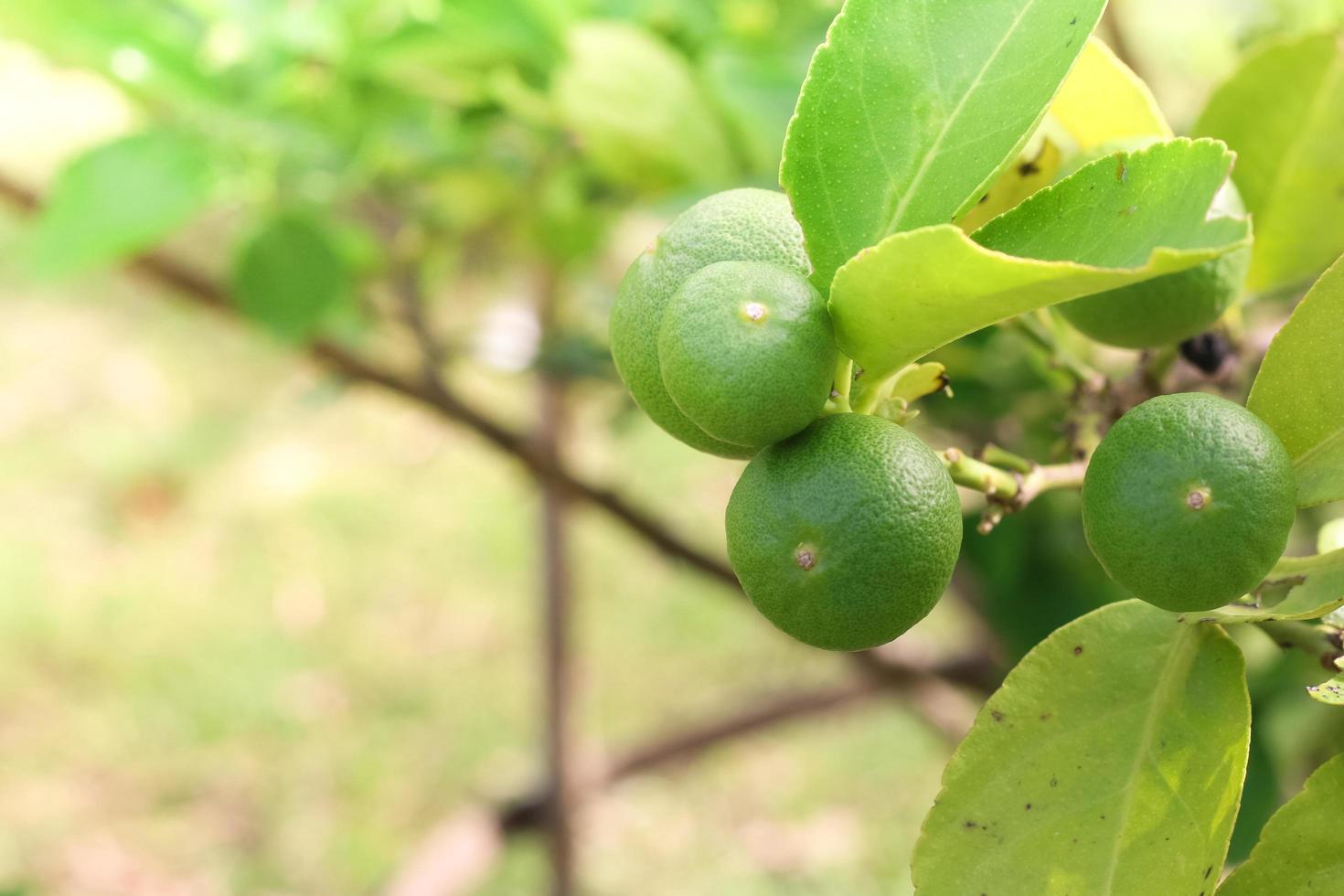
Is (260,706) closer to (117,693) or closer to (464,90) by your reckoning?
(117,693)

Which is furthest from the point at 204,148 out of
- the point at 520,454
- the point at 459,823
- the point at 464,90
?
the point at 459,823

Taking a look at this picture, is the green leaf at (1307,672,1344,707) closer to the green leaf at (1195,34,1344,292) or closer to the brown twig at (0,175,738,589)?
the green leaf at (1195,34,1344,292)

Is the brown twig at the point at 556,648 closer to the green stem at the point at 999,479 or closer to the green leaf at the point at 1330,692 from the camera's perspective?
the green stem at the point at 999,479

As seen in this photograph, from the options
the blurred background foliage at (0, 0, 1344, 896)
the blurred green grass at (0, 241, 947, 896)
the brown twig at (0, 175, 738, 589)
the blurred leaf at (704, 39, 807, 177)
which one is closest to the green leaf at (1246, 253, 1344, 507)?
the blurred background foliage at (0, 0, 1344, 896)

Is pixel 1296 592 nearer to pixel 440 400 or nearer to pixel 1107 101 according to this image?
pixel 1107 101

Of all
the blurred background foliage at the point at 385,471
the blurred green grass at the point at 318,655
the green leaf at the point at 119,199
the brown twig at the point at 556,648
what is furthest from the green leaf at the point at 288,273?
the blurred green grass at the point at 318,655

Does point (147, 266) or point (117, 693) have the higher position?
point (147, 266)
